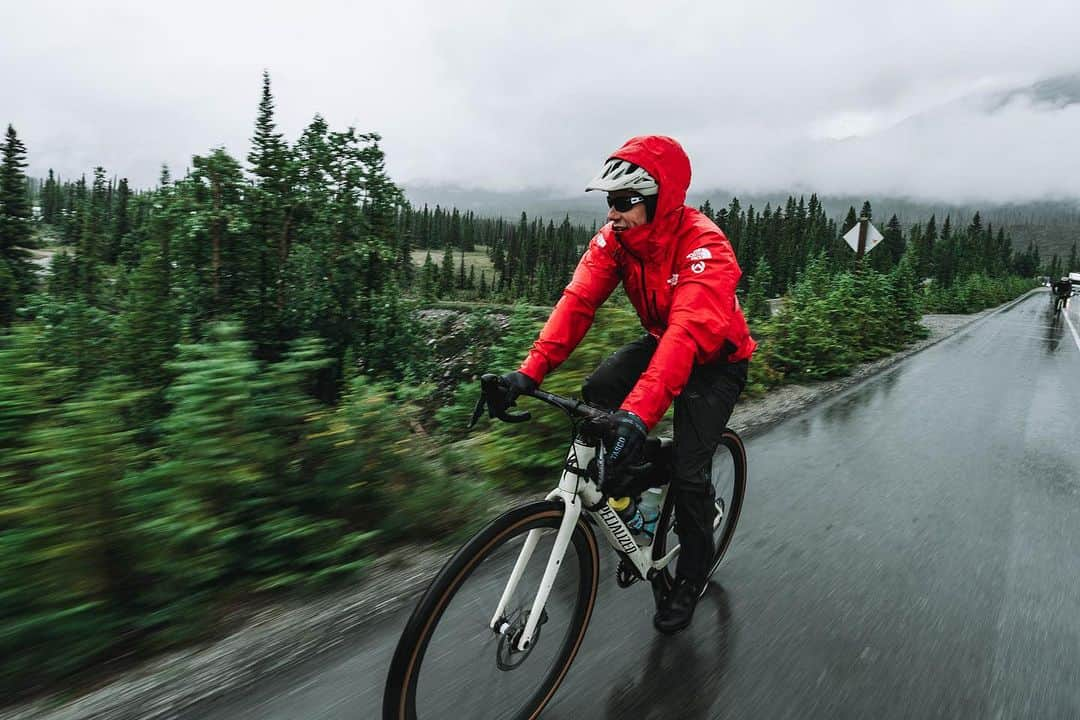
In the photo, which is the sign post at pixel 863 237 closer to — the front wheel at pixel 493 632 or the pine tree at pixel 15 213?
the front wheel at pixel 493 632

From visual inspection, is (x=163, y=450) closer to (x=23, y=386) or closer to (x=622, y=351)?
(x=23, y=386)

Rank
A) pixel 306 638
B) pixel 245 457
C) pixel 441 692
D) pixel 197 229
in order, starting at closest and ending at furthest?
pixel 441 692 → pixel 306 638 → pixel 245 457 → pixel 197 229

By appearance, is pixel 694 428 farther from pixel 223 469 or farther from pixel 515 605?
pixel 223 469

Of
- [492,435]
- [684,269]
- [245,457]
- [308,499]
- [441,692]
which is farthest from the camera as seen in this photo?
[492,435]

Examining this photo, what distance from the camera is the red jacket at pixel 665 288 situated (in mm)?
2537

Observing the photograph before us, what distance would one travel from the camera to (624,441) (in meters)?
2.22

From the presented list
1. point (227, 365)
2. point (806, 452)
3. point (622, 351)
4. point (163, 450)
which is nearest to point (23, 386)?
point (163, 450)

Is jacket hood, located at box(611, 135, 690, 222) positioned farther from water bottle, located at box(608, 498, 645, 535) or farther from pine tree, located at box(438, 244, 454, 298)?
pine tree, located at box(438, 244, 454, 298)

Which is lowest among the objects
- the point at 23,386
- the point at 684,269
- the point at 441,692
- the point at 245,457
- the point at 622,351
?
the point at 441,692

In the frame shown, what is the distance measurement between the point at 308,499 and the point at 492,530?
2.01m

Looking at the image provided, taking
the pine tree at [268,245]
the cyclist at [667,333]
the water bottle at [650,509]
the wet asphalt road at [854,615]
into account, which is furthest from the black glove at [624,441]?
the pine tree at [268,245]

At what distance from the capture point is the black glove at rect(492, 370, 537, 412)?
2635 millimetres

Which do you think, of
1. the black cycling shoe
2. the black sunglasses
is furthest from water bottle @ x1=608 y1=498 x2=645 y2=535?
the black sunglasses

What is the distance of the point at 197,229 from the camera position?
100 feet
